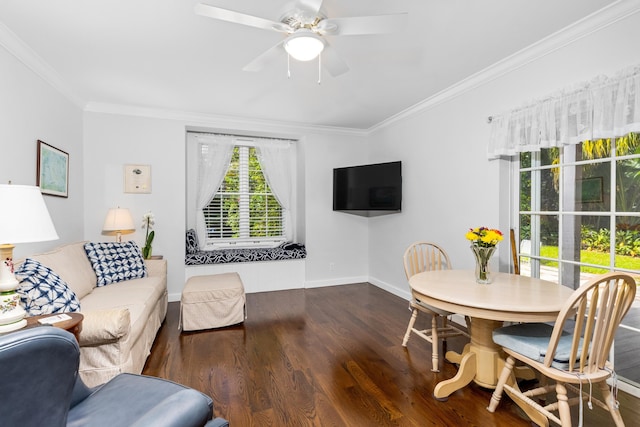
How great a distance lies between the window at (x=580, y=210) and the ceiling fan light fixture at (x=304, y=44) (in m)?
2.10

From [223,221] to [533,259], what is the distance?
4.03 meters

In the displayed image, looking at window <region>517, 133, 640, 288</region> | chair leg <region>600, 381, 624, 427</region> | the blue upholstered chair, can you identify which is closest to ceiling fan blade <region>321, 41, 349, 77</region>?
window <region>517, 133, 640, 288</region>

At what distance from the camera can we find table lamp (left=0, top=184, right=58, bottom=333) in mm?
1442

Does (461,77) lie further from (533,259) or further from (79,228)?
(79,228)

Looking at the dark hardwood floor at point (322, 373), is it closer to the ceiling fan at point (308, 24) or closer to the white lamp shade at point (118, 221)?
the white lamp shade at point (118, 221)

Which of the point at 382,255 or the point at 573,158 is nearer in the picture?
the point at 573,158

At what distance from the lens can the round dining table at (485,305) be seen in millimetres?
1689

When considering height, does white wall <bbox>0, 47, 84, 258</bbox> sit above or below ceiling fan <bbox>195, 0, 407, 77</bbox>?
below

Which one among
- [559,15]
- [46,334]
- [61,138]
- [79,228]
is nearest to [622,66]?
[559,15]

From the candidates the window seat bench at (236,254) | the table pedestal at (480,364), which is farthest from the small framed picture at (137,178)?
the table pedestal at (480,364)

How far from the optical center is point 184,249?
165 inches

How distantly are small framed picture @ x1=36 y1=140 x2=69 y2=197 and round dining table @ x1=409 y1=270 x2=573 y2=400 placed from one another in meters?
3.31

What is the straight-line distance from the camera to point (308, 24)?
1.99 meters

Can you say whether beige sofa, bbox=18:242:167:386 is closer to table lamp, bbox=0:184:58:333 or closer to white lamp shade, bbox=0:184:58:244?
table lamp, bbox=0:184:58:333
